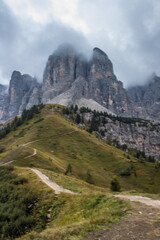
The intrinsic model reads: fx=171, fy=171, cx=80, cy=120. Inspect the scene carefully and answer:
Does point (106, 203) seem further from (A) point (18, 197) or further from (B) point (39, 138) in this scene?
(B) point (39, 138)

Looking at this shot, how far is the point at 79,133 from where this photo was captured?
16075 cm

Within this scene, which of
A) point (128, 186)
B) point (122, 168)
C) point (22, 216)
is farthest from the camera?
point (122, 168)

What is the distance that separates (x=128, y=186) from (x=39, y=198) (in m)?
77.8

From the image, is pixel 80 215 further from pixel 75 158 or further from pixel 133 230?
pixel 75 158

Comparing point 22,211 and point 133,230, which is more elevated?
point 133,230

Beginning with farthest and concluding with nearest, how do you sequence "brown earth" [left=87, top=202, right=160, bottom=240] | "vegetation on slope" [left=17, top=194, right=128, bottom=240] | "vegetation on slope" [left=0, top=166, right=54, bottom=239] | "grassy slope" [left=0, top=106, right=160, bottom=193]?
1. "grassy slope" [left=0, top=106, right=160, bottom=193]
2. "vegetation on slope" [left=0, top=166, right=54, bottom=239]
3. "vegetation on slope" [left=17, top=194, right=128, bottom=240]
4. "brown earth" [left=87, top=202, right=160, bottom=240]

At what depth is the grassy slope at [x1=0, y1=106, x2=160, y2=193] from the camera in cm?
7619

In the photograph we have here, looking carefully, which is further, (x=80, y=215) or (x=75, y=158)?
(x=75, y=158)

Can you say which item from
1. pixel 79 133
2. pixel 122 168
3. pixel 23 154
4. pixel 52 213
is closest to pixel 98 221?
pixel 52 213

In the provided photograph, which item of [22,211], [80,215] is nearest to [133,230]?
[80,215]

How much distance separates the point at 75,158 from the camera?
11206cm

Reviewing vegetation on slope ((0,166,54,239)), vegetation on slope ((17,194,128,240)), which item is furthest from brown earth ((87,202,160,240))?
vegetation on slope ((0,166,54,239))

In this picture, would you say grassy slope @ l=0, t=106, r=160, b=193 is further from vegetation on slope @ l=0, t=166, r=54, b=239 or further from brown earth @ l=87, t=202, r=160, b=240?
brown earth @ l=87, t=202, r=160, b=240

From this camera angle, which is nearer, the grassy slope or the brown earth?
the brown earth
